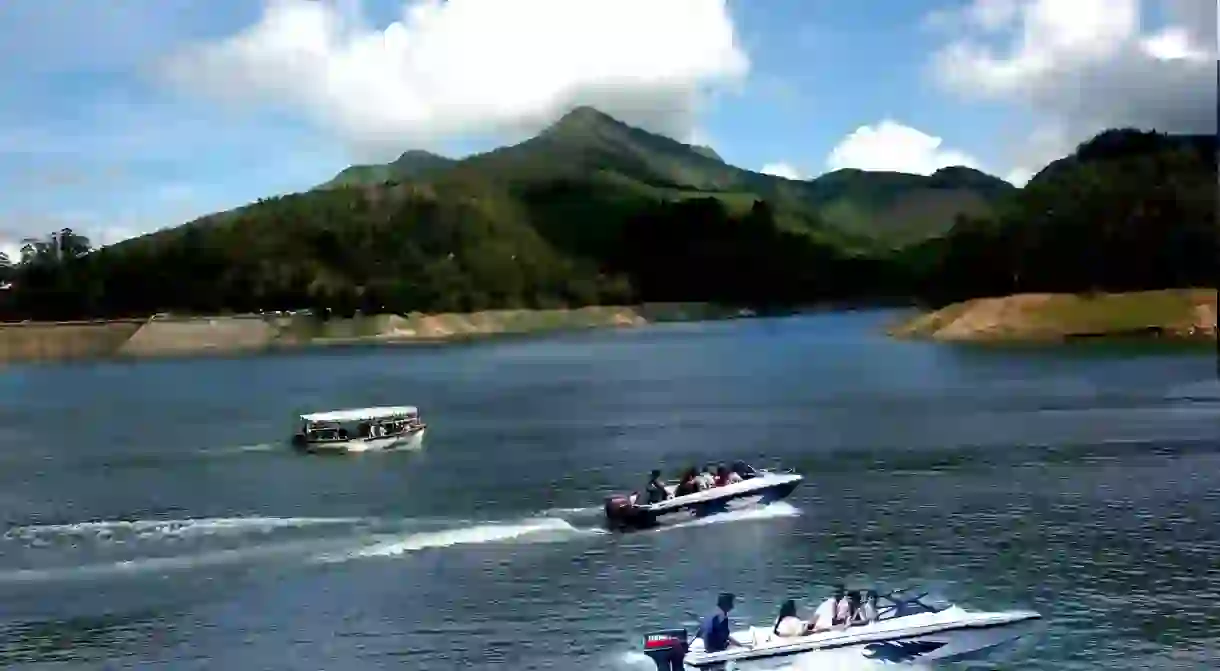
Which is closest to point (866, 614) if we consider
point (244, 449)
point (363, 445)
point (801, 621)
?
point (801, 621)

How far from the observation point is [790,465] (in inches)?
3071

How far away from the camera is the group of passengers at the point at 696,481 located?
58875mm

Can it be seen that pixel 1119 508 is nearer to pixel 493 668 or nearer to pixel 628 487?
pixel 628 487

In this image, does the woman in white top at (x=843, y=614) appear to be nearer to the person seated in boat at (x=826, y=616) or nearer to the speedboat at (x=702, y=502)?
the person seated in boat at (x=826, y=616)

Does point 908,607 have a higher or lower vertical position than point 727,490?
lower

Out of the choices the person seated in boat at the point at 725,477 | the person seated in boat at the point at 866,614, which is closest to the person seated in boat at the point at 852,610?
the person seated in boat at the point at 866,614

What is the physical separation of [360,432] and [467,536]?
36.4 m

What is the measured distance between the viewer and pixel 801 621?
39.9 metres

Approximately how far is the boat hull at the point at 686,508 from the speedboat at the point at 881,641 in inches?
639

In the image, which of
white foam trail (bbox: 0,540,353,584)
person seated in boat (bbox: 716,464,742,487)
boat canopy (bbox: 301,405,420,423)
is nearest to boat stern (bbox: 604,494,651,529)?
person seated in boat (bbox: 716,464,742,487)

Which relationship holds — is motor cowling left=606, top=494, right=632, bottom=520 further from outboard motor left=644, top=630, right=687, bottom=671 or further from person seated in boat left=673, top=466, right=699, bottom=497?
outboard motor left=644, top=630, right=687, bottom=671

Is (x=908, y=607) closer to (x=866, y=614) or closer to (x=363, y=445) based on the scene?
(x=866, y=614)

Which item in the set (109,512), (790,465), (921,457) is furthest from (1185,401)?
(109,512)

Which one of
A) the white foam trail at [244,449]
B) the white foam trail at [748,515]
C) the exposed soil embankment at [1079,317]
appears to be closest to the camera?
the white foam trail at [748,515]
